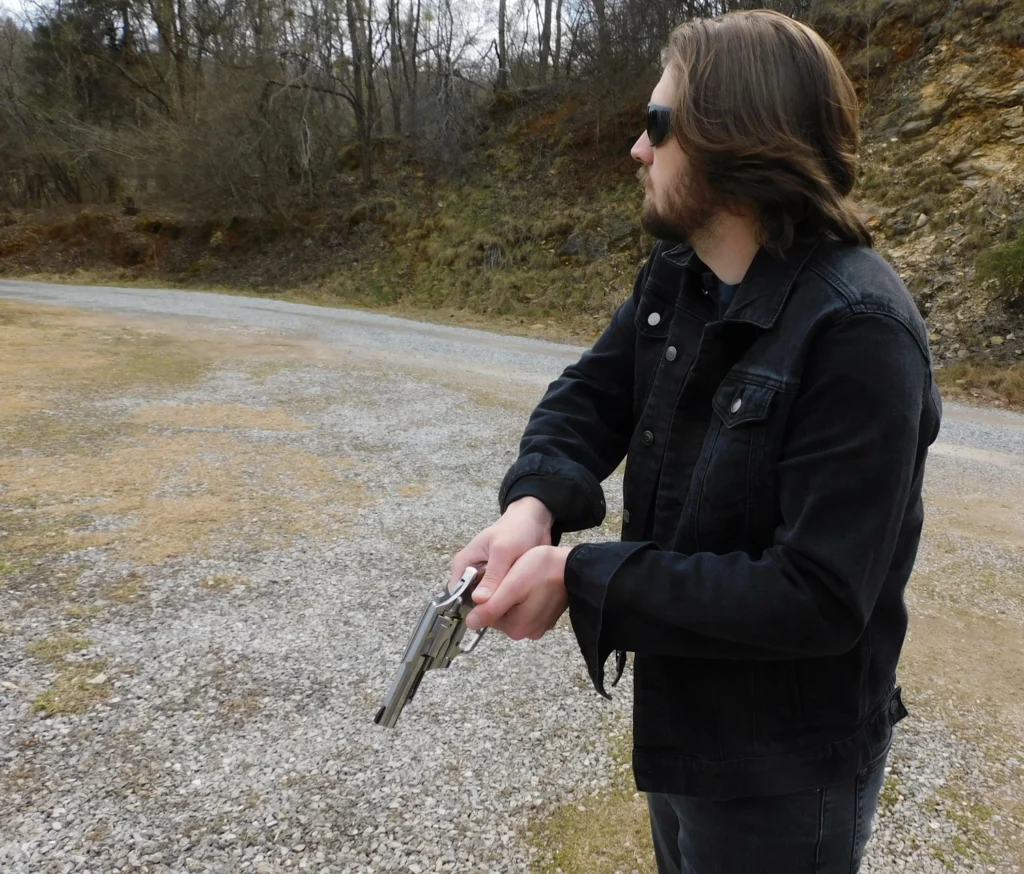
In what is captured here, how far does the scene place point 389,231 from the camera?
75.4 ft

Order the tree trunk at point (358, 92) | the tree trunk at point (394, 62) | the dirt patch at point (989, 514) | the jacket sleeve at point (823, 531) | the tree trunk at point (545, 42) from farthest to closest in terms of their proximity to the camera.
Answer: the tree trunk at point (394, 62), the tree trunk at point (545, 42), the tree trunk at point (358, 92), the dirt patch at point (989, 514), the jacket sleeve at point (823, 531)

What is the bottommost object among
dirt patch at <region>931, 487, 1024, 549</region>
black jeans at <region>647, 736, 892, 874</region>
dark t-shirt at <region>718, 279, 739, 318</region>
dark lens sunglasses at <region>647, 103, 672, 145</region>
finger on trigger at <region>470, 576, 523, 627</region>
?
dirt patch at <region>931, 487, 1024, 549</region>

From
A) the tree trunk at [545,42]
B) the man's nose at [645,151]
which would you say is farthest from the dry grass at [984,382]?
the tree trunk at [545,42]

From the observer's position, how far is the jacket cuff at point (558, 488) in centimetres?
135

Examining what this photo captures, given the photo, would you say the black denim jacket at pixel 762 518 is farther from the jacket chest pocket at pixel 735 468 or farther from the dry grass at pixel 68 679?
the dry grass at pixel 68 679

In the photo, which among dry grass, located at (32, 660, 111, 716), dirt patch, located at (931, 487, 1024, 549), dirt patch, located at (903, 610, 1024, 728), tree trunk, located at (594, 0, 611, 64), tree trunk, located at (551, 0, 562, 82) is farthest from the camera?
tree trunk, located at (551, 0, 562, 82)


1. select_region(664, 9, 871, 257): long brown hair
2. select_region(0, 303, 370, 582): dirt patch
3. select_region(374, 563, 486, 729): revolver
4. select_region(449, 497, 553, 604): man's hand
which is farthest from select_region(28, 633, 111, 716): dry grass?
select_region(664, 9, 871, 257): long brown hair

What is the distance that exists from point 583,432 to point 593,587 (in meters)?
0.49

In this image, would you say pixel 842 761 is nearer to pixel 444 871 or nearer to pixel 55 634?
pixel 444 871

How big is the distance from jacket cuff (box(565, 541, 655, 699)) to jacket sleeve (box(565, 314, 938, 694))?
0.04 feet

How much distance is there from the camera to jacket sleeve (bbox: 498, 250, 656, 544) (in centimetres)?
138

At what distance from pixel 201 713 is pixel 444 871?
4.31ft

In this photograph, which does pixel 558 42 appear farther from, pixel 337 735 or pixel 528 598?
pixel 528 598

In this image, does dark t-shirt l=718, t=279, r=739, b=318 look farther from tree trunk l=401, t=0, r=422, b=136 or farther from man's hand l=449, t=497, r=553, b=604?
tree trunk l=401, t=0, r=422, b=136
